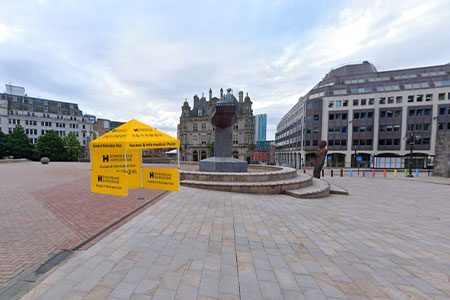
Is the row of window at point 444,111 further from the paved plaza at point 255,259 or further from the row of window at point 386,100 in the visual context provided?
the paved plaza at point 255,259

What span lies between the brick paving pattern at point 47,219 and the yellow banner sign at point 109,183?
3.06 feet

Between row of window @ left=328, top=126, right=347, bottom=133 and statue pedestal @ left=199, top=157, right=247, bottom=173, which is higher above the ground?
row of window @ left=328, top=126, right=347, bottom=133

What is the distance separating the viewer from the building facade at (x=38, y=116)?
55.6m

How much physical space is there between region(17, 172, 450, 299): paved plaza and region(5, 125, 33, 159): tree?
5348 cm

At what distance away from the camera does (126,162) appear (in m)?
5.17

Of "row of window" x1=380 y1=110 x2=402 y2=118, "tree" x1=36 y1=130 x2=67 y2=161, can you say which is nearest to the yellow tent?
"tree" x1=36 y1=130 x2=67 y2=161

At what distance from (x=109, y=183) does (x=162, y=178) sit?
4.33 ft

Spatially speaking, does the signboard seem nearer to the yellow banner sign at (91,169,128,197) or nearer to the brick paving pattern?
the yellow banner sign at (91,169,128,197)

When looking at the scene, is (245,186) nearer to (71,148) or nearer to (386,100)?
(386,100)

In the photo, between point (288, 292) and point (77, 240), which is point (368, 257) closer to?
point (288, 292)

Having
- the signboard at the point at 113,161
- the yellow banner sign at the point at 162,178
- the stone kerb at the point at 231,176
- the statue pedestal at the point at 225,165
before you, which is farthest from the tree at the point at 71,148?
the yellow banner sign at the point at 162,178

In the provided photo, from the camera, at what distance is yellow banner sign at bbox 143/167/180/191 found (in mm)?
5194

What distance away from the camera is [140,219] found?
5703 millimetres

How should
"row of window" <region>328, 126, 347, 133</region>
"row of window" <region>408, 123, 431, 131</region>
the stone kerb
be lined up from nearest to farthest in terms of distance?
the stone kerb, "row of window" <region>408, 123, 431, 131</region>, "row of window" <region>328, 126, 347, 133</region>
